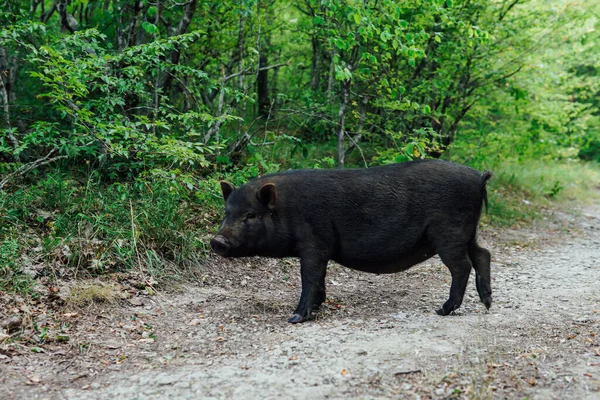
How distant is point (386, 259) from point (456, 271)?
2.25ft

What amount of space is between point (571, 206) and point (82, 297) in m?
12.7

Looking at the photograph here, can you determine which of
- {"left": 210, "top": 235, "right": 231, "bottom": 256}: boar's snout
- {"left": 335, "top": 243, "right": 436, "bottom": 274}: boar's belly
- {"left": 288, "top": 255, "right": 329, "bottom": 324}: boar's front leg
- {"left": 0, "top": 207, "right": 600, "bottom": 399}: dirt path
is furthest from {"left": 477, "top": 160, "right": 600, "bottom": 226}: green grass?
{"left": 210, "top": 235, "right": 231, "bottom": 256}: boar's snout

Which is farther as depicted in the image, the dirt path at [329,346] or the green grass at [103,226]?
the green grass at [103,226]

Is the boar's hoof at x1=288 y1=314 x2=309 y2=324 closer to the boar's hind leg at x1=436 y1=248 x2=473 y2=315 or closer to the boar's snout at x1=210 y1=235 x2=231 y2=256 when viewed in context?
the boar's snout at x1=210 y1=235 x2=231 y2=256

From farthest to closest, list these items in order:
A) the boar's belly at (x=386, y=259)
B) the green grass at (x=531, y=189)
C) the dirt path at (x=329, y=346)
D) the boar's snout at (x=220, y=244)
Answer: the green grass at (x=531, y=189) < the boar's belly at (x=386, y=259) < the boar's snout at (x=220, y=244) < the dirt path at (x=329, y=346)

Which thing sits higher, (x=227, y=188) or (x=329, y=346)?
(x=227, y=188)

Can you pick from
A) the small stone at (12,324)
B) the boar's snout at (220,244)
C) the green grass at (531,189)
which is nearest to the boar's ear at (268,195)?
the boar's snout at (220,244)

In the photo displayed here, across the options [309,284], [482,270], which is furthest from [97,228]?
[482,270]

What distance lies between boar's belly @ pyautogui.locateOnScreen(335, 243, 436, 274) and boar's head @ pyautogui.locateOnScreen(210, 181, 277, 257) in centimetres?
80

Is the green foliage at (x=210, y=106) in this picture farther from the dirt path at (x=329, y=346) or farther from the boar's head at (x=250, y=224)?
the boar's head at (x=250, y=224)

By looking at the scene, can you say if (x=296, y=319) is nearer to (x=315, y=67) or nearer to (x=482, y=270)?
(x=482, y=270)

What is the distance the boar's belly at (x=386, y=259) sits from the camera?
5.89 meters

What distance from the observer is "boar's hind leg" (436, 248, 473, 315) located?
577 cm

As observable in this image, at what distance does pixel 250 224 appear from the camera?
18.9ft
